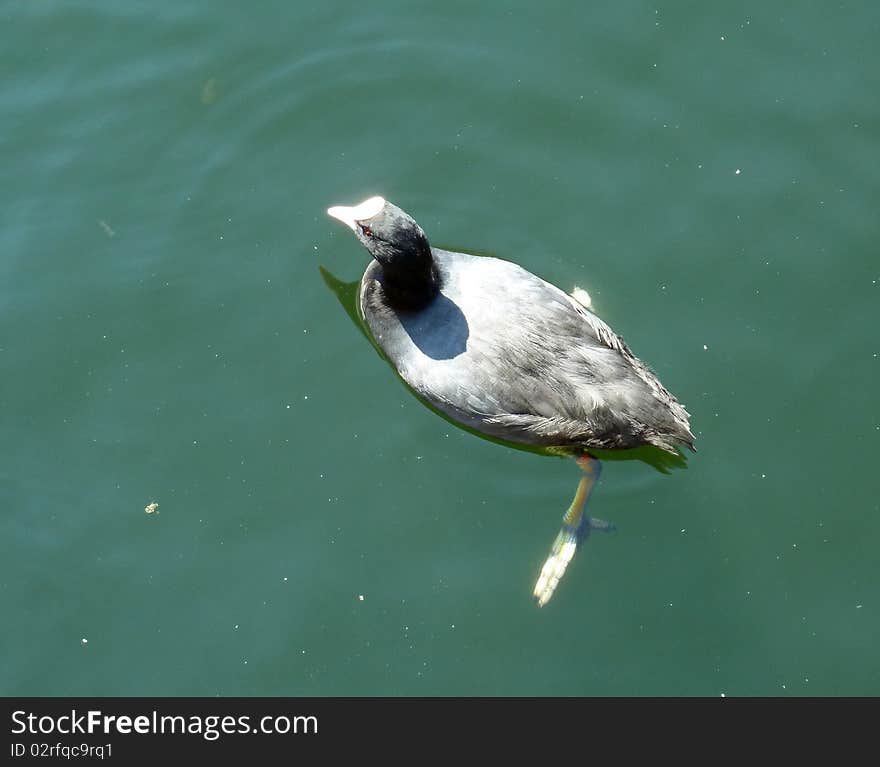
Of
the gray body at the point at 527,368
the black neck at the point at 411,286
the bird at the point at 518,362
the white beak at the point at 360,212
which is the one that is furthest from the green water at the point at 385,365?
the white beak at the point at 360,212

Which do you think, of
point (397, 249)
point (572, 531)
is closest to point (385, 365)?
point (397, 249)

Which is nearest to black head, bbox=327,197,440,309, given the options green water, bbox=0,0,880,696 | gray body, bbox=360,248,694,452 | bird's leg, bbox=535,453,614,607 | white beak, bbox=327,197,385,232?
white beak, bbox=327,197,385,232

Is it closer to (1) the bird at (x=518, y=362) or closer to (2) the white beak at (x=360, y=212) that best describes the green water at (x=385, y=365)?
(1) the bird at (x=518, y=362)

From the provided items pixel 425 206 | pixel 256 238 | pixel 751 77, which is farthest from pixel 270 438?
pixel 751 77

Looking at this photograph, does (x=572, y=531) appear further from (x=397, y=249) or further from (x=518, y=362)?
(x=397, y=249)

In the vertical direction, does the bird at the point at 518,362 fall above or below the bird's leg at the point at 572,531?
above

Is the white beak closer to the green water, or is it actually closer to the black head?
the black head

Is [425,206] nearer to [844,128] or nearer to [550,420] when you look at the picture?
[550,420]
